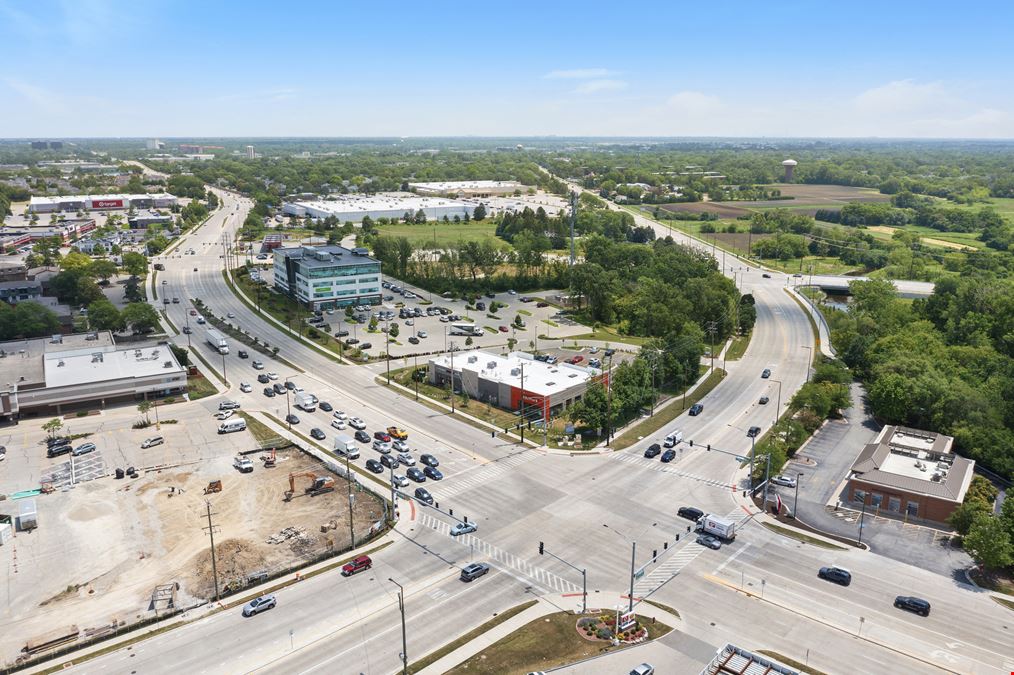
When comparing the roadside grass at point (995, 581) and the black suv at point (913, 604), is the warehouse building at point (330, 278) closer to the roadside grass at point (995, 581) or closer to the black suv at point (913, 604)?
the black suv at point (913, 604)

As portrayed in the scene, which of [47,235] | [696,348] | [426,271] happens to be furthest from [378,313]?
[47,235]

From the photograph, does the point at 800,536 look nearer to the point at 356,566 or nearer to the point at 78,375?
the point at 356,566

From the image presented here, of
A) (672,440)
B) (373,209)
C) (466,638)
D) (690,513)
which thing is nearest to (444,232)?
(373,209)

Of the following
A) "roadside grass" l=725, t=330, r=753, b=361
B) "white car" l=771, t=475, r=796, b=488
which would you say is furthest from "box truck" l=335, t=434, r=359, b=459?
"roadside grass" l=725, t=330, r=753, b=361

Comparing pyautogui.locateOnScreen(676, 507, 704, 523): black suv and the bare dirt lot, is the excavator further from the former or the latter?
pyautogui.locateOnScreen(676, 507, 704, 523): black suv

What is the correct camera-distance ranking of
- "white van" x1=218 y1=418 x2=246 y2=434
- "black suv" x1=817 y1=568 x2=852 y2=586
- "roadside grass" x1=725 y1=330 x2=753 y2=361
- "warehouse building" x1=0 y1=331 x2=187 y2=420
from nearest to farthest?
"black suv" x1=817 y1=568 x2=852 y2=586 → "white van" x1=218 y1=418 x2=246 y2=434 → "warehouse building" x1=0 y1=331 x2=187 y2=420 → "roadside grass" x1=725 y1=330 x2=753 y2=361

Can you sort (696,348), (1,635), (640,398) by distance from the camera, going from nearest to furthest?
(1,635) → (640,398) → (696,348)

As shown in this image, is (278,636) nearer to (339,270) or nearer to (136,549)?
(136,549)
